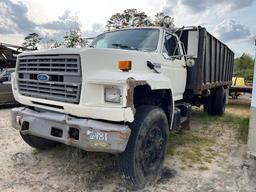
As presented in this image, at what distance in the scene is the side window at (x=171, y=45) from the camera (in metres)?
5.32

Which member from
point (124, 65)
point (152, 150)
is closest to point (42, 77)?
point (124, 65)

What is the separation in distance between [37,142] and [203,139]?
3.71 m

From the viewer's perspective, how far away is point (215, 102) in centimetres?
970

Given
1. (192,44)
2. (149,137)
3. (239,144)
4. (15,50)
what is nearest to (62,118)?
(149,137)

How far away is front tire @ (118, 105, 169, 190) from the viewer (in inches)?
147

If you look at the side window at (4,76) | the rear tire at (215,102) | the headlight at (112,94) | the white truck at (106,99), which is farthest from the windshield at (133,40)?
the side window at (4,76)

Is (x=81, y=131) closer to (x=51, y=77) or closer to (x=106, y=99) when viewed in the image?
(x=106, y=99)

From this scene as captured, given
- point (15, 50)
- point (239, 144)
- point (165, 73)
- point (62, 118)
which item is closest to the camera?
point (62, 118)

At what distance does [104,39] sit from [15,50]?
725cm

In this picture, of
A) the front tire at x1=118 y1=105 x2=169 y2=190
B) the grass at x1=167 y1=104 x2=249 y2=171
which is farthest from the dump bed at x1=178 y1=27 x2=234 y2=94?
the front tire at x1=118 y1=105 x2=169 y2=190

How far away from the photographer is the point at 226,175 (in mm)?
4629

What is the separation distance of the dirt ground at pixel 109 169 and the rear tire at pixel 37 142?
11 cm

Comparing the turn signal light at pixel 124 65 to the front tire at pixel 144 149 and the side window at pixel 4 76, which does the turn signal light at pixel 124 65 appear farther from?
the side window at pixel 4 76

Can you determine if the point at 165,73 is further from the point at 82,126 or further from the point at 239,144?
the point at 239,144
